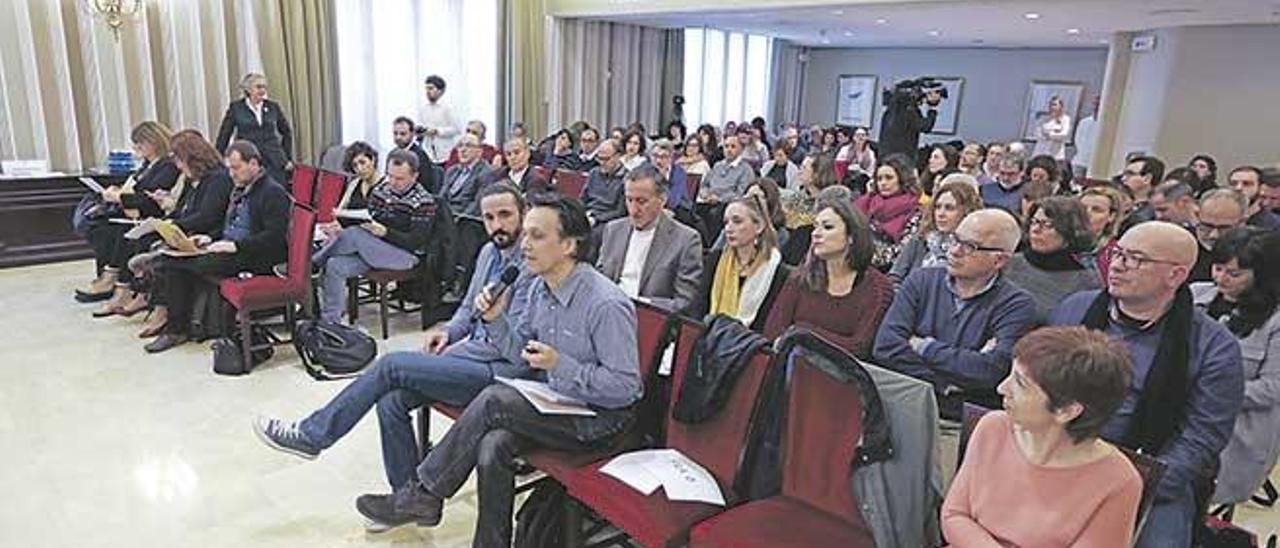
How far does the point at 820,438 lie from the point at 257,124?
18.5 feet

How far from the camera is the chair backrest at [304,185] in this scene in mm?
5426

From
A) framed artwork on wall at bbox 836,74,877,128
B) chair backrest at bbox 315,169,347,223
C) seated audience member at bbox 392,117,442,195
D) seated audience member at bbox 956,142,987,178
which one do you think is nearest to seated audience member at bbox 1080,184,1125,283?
seated audience member at bbox 956,142,987,178

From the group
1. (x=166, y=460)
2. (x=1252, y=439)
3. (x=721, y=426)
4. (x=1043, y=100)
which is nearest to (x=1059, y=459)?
(x=721, y=426)

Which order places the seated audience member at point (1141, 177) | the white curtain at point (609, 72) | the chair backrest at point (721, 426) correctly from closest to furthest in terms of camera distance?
the chair backrest at point (721, 426)
the seated audience member at point (1141, 177)
the white curtain at point (609, 72)

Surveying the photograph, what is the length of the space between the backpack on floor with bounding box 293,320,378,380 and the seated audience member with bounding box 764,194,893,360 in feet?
7.36

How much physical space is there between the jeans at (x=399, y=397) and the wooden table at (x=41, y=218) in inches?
181

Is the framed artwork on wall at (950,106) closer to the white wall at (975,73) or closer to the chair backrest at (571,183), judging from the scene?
the white wall at (975,73)

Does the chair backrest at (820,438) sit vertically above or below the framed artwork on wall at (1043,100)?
below

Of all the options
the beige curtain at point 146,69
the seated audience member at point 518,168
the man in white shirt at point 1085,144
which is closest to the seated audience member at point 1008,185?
the seated audience member at point 518,168

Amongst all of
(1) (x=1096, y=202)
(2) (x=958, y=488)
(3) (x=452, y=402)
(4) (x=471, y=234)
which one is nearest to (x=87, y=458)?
(3) (x=452, y=402)

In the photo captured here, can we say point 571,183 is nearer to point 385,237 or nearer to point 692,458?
point 385,237

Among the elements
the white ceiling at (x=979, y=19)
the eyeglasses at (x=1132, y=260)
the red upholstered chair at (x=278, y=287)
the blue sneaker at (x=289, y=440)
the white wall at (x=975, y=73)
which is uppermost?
the white ceiling at (x=979, y=19)

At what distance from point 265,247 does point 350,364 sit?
2.43ft

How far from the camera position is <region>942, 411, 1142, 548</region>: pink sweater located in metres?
1.46
